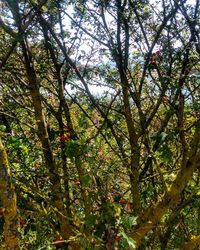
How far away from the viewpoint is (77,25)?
20.6 ft

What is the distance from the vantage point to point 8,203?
11.1 ft

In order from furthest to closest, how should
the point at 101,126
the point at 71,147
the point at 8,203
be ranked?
the point at 101,126 → the point at 71,147 → the point at 8,203

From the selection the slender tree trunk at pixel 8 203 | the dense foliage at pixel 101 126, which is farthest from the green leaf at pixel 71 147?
the slender tree trunk at pixel 8 203

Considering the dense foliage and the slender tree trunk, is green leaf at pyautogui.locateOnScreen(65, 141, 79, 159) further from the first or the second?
the slender tree trunk

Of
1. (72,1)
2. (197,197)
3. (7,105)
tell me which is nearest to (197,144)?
(197,197)

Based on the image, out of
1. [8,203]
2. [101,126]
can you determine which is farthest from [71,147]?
[101,126]

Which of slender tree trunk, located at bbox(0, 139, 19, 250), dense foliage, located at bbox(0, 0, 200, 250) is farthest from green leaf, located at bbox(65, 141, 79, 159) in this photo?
slender tree trunk, located at bbox(0, 139, 19, 250)

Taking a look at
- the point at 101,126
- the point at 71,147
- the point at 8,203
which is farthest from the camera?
the point at 101,126

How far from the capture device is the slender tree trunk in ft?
11.0

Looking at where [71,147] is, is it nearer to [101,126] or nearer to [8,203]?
[8,203]

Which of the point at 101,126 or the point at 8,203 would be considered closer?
the point at 8,203

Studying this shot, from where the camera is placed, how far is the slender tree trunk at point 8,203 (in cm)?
336

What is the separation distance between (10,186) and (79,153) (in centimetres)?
112

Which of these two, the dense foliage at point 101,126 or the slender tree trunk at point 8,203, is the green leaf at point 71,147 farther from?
the slender tree trunk at point 8,203
